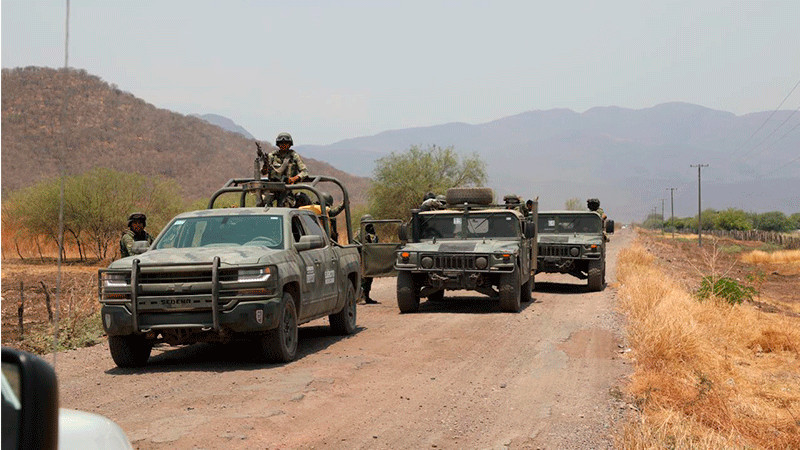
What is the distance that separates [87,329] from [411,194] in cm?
3588

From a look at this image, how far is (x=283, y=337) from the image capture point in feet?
28.2

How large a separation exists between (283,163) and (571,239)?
9.69m

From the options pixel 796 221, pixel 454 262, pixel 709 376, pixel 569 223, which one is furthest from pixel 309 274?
pixel 796 221

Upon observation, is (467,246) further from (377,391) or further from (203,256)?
(377,391)

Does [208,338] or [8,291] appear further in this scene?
[8,291]

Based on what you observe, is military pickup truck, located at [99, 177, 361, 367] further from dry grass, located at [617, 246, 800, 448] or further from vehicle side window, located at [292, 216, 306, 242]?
dry grass, located at [617, 246, 800, 448]

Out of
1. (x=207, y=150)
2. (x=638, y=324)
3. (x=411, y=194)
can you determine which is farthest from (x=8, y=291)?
(x=207, y=150)

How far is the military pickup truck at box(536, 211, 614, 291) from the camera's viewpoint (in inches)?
752

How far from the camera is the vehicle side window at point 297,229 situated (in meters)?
9.86

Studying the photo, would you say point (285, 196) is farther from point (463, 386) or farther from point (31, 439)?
point (31, 439)

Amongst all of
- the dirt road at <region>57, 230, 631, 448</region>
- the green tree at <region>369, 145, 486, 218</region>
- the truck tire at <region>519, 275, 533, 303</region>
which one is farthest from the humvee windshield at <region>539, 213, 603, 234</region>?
the green tree at <region>369, 145, 486, 218</region>

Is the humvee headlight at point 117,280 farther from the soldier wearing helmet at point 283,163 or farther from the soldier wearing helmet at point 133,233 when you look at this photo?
the soldier wearing helmet at point 283,163

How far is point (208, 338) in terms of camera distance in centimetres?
830

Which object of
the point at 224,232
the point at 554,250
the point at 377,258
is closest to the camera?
the point at 224,232
